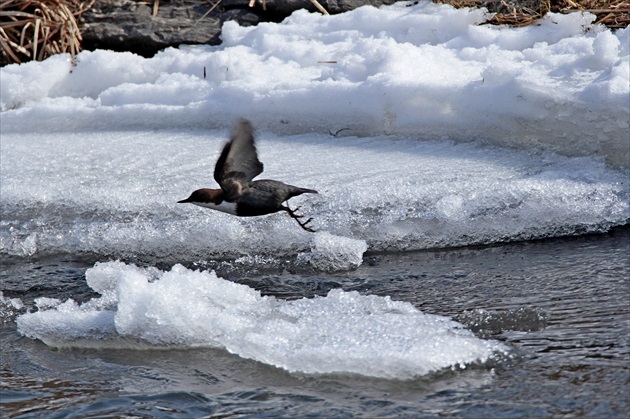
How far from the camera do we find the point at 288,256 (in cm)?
402

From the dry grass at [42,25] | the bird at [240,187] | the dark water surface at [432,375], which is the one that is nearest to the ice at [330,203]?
the dark water surface at [432,375]

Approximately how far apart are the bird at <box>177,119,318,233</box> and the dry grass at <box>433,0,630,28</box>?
2.84 metres

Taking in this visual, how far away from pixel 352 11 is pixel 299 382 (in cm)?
400

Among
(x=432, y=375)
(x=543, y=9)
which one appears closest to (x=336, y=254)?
(x=432, y=375)

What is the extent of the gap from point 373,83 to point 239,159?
180 centimetres

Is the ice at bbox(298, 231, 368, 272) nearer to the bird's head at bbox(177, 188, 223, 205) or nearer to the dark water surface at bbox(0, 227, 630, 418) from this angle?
the dark water surface at bbox(0, 227, 630, 418)

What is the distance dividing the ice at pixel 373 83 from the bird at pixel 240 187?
1611 millimetres

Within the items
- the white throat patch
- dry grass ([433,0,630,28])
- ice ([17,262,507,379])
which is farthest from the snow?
the white throat patch

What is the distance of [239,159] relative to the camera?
352 centimetres

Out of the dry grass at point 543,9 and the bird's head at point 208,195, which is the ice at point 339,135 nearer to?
the dry grass at point 543,9

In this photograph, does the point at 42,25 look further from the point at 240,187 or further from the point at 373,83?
the point at 240,187

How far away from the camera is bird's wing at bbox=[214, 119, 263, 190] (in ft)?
11.2

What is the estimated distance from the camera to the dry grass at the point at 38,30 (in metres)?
6.59

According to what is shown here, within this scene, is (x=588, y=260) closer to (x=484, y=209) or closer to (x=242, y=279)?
(x=484, y=209)
